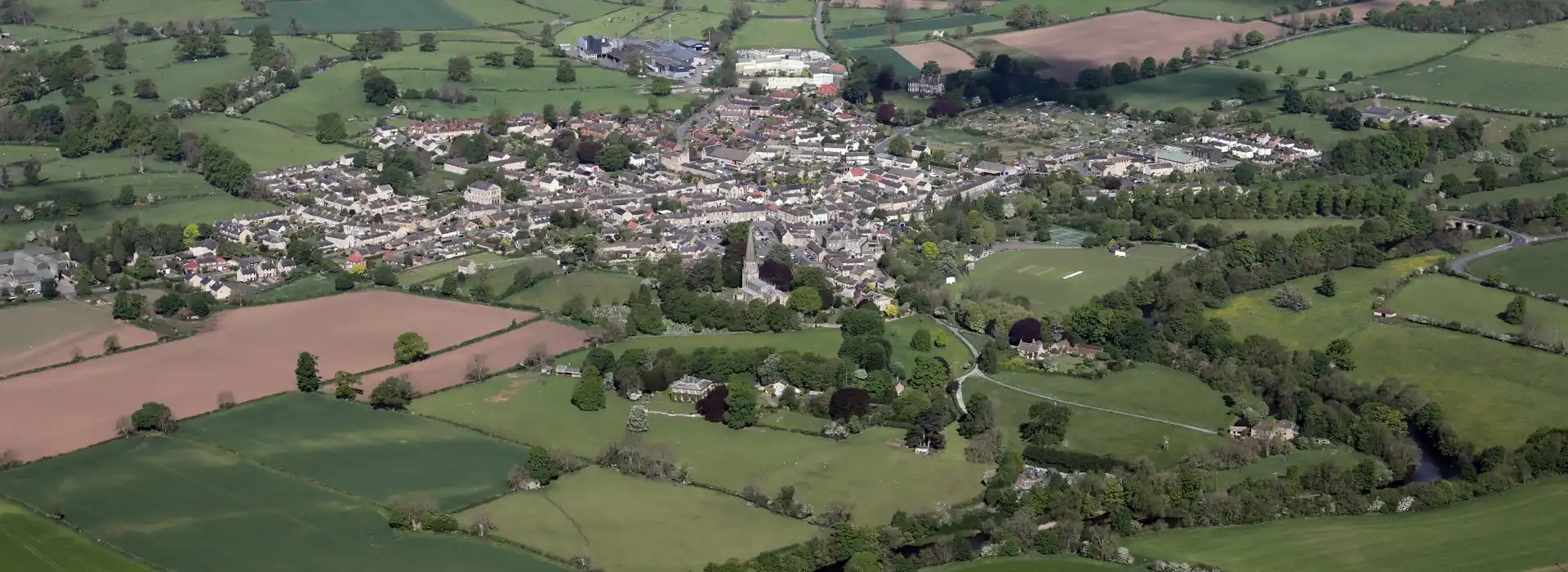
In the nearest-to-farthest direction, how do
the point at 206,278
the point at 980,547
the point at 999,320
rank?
the point at 980,547 → the point at 999,320 → the point at 206,278

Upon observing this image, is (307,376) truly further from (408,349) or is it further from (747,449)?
(747,449)

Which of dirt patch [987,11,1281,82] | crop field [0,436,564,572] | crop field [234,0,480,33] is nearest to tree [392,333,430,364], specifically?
crop field [0,436,564,572]

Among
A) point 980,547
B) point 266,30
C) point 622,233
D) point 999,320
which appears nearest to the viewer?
point 980,547

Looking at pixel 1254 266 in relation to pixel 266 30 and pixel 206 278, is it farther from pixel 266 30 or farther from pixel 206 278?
pixel 266 30

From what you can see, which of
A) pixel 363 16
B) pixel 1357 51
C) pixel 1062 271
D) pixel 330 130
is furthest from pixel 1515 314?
pixel 363 16

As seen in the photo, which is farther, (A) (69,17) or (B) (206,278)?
(A) (69,17)

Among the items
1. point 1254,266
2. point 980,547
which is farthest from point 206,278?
point 1254,266
